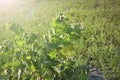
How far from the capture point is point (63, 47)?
673 cm

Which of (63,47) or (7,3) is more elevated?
(63,47)

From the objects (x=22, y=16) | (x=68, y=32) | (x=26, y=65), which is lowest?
(x=22, y=16)

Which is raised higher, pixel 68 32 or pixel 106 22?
pixel 68 32

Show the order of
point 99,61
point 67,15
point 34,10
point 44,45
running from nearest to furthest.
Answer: point 67,15 → point 44,45 → point 99,61 → point 34,10

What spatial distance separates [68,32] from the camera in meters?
6.50

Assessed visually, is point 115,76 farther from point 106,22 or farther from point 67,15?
point 106,22

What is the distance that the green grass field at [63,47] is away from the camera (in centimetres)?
652

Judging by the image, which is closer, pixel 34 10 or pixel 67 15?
pixel 67 15

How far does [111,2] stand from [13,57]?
15487 mm

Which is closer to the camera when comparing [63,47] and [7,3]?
[63,47]

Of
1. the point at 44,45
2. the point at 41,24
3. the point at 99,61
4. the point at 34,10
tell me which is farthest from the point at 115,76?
the point at 34,10

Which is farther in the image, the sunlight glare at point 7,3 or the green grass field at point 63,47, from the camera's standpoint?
the sunlight glare at point 7,3

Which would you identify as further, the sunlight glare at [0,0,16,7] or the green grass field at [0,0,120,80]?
the sunlight glare at [0,0,16,7]

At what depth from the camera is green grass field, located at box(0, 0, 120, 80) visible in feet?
21.4
